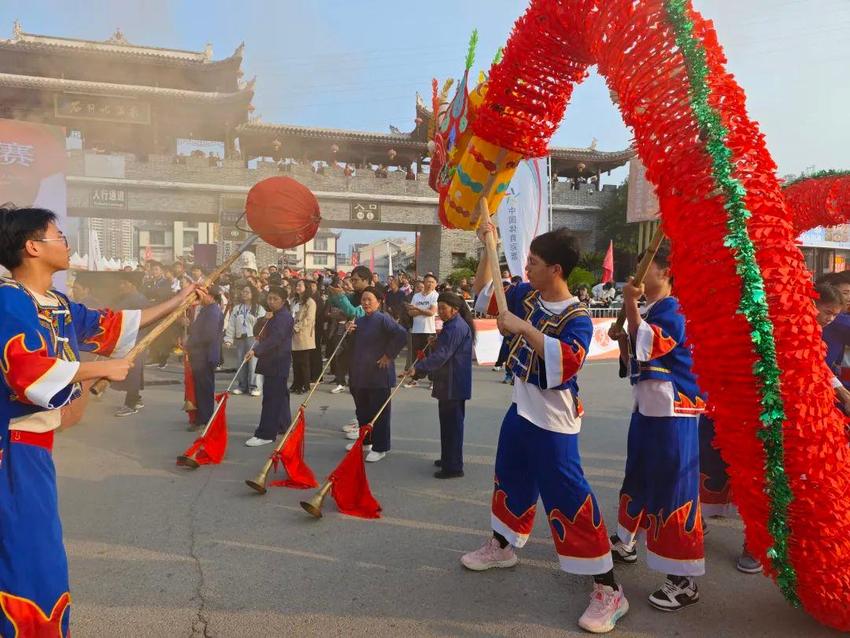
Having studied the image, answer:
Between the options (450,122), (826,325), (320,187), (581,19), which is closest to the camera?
(581,19)

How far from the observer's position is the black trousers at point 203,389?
229 inches

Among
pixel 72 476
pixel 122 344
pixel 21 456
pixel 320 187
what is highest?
pixel 320 187

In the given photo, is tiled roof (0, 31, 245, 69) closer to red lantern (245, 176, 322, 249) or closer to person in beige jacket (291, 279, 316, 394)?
person in beige jacket (291, 279, 316, 394)

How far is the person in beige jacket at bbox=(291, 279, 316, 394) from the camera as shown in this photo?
Result: 769 cm

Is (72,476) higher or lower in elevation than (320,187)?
lower

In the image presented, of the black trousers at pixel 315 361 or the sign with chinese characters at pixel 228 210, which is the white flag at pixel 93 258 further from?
the black trousers at pixel 315 361

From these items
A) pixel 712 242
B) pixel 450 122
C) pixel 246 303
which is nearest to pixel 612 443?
pixel 450 122

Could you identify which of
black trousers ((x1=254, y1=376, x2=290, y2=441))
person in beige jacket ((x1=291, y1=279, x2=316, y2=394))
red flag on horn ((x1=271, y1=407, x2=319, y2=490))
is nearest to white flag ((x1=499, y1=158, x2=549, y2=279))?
person in beige jacket ((x1=291, y1=279, x2=316, y2=394))

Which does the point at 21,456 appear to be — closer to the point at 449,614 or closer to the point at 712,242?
the point at 449,614

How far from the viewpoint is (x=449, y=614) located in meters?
2.61

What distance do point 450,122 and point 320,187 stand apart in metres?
20.4

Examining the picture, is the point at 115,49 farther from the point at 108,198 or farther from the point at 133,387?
the point at 133,387

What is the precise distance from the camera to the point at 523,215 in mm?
8008

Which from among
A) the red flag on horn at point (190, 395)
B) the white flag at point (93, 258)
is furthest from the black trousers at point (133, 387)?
the white flag at point (93, 258)
